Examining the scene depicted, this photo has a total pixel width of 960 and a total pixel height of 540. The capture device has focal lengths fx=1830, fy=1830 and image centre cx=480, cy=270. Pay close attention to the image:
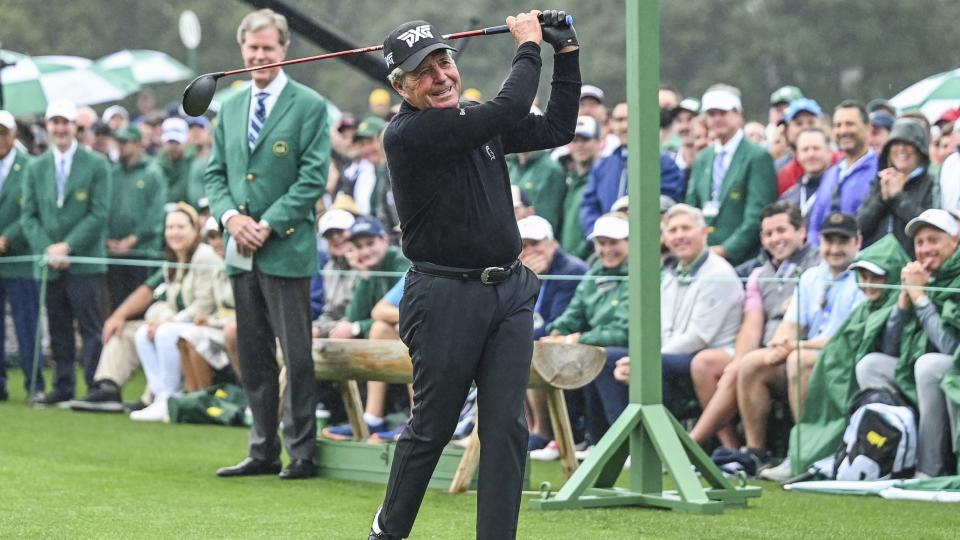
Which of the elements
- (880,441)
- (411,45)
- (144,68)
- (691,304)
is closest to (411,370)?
(691,304)

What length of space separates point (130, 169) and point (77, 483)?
754cm

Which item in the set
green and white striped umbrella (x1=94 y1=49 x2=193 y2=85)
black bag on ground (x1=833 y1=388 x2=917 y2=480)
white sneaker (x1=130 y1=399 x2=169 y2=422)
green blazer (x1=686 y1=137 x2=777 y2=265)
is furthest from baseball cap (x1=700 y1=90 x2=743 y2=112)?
green and white striped umbrella (x1=94 y1=49 x2=193 y2=85)

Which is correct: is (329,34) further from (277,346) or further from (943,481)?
(943,481)

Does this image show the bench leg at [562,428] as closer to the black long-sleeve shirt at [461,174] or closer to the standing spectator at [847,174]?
the standing spectator at [847,174]

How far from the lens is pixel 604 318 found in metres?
10.7

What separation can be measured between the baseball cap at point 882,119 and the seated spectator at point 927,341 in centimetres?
291

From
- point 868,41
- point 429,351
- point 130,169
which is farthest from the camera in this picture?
point 868,41

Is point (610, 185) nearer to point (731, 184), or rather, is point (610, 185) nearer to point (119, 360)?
point (731, 184)

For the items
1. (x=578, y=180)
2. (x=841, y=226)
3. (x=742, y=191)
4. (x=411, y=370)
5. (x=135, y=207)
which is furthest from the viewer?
(x=135, y=207)

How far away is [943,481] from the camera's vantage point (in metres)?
8.87

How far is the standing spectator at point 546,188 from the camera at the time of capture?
514 inches

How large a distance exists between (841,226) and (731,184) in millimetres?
1837

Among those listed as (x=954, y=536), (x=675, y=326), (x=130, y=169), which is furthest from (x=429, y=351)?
(x=130, y=169)

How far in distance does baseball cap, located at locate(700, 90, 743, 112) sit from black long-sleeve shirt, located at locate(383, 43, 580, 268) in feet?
18.5
